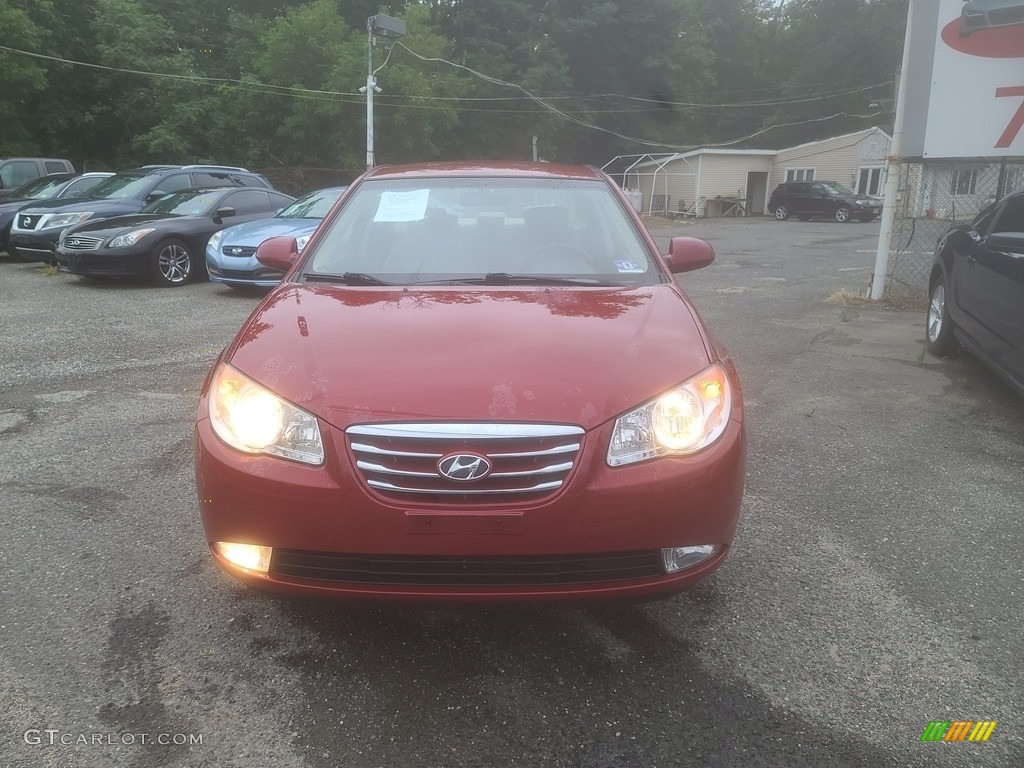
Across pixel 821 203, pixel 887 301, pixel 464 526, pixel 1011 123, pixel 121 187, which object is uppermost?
pixel 1011 123

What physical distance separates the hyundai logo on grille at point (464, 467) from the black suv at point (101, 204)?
11.3 metres

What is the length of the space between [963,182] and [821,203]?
2066 cm

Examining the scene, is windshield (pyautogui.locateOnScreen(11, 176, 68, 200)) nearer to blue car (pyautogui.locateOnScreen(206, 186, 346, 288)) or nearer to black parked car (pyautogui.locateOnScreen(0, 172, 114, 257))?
black parked car (pyautogui.locateOnScreen(0, 172, 114, 257))

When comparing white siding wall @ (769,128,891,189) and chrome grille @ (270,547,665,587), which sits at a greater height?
white siding wall @ (769,128,891,189)

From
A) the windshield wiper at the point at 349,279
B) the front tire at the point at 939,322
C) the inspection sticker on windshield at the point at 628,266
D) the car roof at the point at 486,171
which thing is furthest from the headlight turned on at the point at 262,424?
the front tire at the point at 939,322

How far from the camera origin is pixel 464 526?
2123 millimetres

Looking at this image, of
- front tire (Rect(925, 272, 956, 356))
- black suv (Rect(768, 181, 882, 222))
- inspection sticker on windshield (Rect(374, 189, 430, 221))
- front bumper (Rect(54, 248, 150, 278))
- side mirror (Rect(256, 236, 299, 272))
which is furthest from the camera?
black suv (Rect(768, 181, 882, 222))

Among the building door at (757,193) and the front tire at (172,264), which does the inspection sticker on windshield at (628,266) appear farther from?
the building door at (757,193)

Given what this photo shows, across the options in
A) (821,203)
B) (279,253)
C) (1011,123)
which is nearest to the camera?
(279,253)

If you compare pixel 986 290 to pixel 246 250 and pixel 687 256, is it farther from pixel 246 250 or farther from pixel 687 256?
pixel 246 250

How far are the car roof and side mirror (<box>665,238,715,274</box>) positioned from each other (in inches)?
22.0

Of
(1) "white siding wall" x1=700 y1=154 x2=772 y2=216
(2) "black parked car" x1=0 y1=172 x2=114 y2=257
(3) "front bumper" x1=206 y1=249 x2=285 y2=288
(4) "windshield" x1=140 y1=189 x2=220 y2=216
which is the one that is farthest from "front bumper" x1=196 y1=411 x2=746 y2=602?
(1) "white siding wall" x1=700 y1=154 x2=772 y2=216

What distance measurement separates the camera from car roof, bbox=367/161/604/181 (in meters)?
4.01

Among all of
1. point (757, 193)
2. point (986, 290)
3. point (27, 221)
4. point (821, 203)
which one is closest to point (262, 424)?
point (986, 290)
